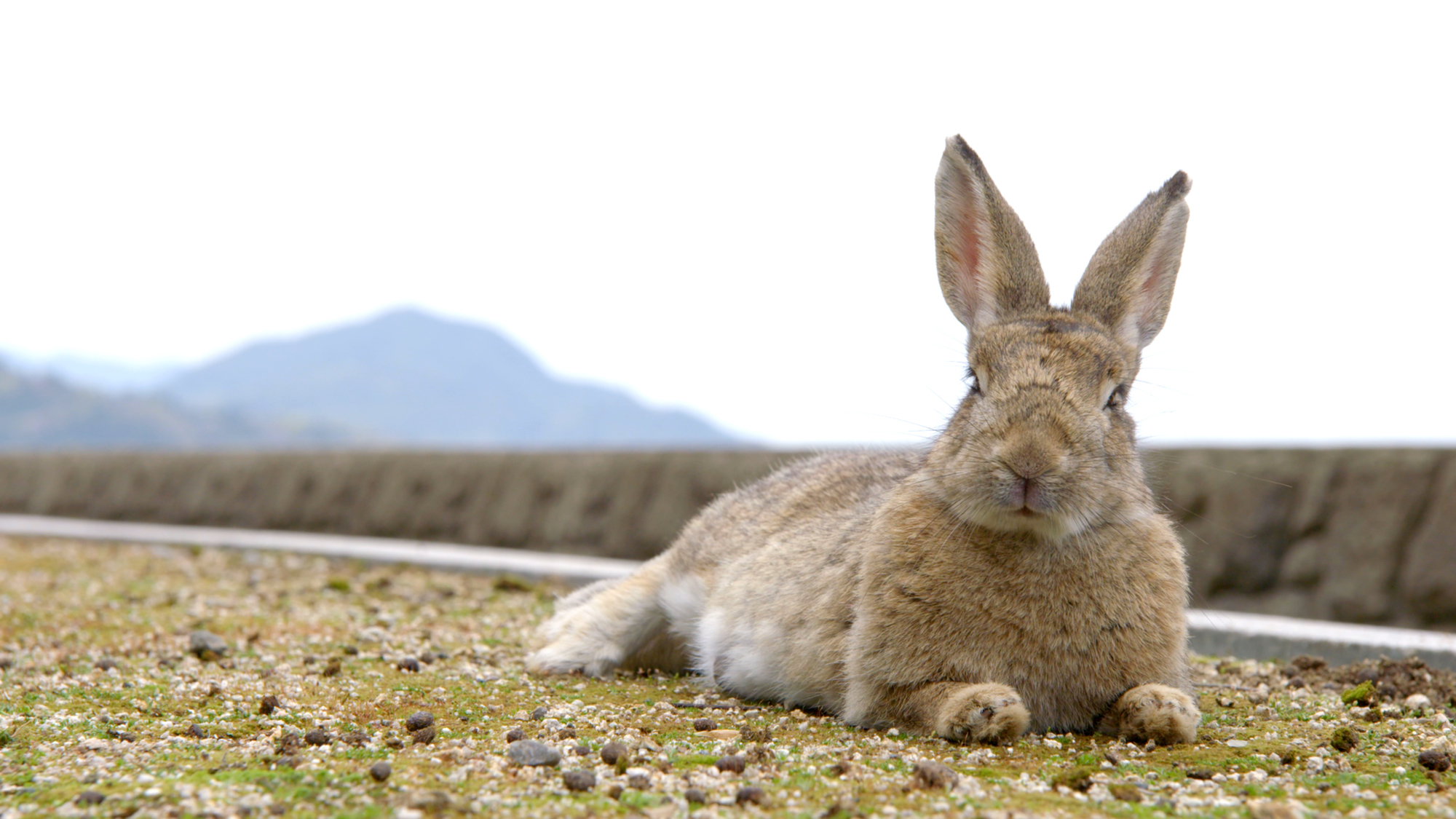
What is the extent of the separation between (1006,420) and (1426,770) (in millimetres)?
1633

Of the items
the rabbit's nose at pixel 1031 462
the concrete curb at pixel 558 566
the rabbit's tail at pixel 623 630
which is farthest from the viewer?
the concrete curb at pixel 558 566

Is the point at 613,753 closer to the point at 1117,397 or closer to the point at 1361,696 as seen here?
the point at 1117,397

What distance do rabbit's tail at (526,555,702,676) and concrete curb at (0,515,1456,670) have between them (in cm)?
134

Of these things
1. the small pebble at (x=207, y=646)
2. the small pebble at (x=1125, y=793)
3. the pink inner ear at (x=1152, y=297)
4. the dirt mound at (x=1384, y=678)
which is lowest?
the small pebble at (x=207, y=646)

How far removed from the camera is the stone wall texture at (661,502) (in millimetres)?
7324

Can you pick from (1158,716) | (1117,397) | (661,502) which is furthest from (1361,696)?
(661,502)

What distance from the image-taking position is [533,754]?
343 centimetres

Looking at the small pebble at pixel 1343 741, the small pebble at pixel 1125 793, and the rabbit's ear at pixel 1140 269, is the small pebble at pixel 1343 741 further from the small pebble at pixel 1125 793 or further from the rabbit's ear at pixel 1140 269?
the rabbit's ear at pixel 1140 269

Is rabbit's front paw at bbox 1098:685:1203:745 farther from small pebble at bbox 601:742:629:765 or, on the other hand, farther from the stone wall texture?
small pebble at bbox 601:742:629:765

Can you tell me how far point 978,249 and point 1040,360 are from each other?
0.77 m

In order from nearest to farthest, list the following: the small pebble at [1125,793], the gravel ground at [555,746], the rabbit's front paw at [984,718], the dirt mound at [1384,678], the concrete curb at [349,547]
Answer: the gravel ground at [555,746]
the small pebble at [1125,793]
the rabbit's front paw at [984,718]
the dirt mound at [1384,678]
the concrete curb at [349,547]

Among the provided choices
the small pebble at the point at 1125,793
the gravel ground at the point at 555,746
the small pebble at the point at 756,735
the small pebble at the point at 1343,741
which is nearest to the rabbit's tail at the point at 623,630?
the gravel ground at the point at 555,746

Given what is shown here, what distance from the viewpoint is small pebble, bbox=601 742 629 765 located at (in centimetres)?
345

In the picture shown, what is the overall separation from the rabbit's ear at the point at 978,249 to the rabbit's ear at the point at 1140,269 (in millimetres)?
203
